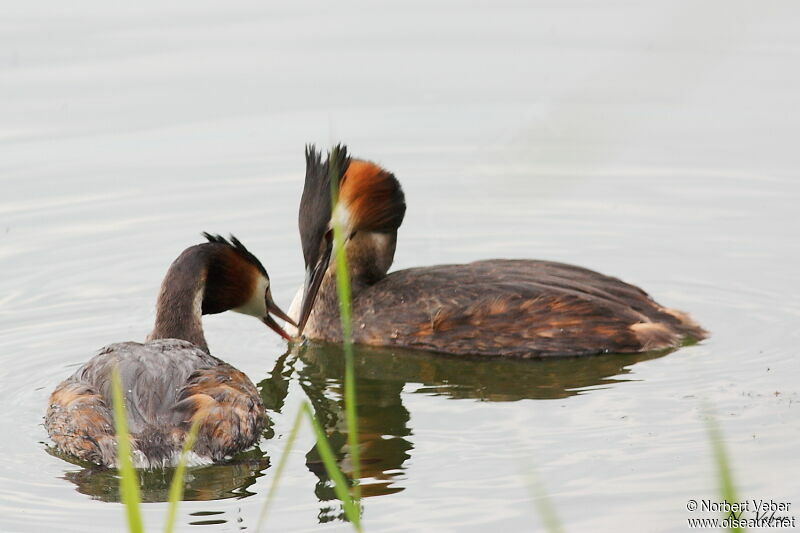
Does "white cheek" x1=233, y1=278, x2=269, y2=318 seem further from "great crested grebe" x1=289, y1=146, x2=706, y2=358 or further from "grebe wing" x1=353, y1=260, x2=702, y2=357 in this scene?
"grebe wing" x1=353, y1=260, x2=702, y2=357

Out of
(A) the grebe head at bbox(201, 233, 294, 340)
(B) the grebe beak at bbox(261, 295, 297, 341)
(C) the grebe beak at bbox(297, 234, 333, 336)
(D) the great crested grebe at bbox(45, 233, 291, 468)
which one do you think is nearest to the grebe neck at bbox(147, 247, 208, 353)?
(A) the grebe head at bbox(201, 233, 294, 340)

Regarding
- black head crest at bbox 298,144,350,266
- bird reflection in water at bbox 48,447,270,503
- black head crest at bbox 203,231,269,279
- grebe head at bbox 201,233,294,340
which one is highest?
black head crest at bbox 298,144,350,266

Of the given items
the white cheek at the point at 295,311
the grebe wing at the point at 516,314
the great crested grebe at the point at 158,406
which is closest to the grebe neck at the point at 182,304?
the great crested grebe at the point at 158,406

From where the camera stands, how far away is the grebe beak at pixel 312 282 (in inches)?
333

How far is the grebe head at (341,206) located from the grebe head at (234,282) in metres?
0.38

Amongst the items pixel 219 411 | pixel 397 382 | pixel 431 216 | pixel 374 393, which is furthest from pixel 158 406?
pixel 431 216

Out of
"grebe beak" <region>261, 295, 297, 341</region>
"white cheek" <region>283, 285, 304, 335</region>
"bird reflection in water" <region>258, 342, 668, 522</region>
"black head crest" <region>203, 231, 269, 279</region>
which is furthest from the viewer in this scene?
"white cheek" <region>283, 285, 304, 335</region>

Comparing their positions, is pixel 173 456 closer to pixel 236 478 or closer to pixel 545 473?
pixel 236 478

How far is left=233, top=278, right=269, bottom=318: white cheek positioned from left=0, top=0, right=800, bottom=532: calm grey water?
0.30 m

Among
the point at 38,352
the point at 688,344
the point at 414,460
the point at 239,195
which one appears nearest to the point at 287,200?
the point at 239,195

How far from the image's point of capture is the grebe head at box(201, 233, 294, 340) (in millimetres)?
7855

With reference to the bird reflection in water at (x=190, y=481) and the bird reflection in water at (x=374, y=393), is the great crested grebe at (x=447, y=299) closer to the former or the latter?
the bird reflection in water at (x=374, y=393)

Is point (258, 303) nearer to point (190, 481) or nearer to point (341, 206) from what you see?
point (341, 206)

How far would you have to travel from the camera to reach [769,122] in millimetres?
11570
